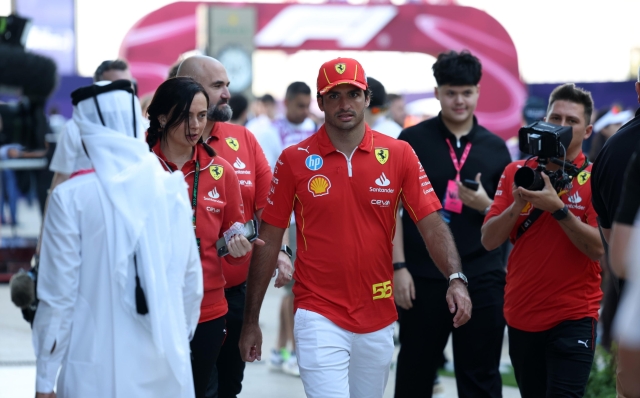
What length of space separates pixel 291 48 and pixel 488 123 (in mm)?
5259

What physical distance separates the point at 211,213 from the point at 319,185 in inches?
21.2

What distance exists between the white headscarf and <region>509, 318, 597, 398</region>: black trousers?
6.97 ft

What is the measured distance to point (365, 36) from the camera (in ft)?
79.2

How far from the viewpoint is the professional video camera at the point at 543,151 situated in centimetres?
467

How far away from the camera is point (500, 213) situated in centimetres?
509

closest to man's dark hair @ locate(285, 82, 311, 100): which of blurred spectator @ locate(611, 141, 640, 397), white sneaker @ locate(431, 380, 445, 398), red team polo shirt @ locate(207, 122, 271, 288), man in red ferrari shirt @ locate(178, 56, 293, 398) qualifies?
white sneaker @ locate(431, 380, 445, 398)

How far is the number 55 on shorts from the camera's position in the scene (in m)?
4.48

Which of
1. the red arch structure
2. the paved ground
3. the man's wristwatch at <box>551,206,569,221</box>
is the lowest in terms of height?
the paved ground

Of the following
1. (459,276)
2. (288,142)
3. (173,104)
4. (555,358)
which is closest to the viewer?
(173,104)

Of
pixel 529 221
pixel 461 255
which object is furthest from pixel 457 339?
pixel 529 221

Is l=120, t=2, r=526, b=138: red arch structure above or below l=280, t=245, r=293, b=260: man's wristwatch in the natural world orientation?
above

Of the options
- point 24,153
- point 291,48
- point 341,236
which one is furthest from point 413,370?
point 291,48

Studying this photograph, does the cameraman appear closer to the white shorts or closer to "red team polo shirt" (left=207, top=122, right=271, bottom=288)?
the white shorts

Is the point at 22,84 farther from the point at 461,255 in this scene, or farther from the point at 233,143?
the point at 461,255
